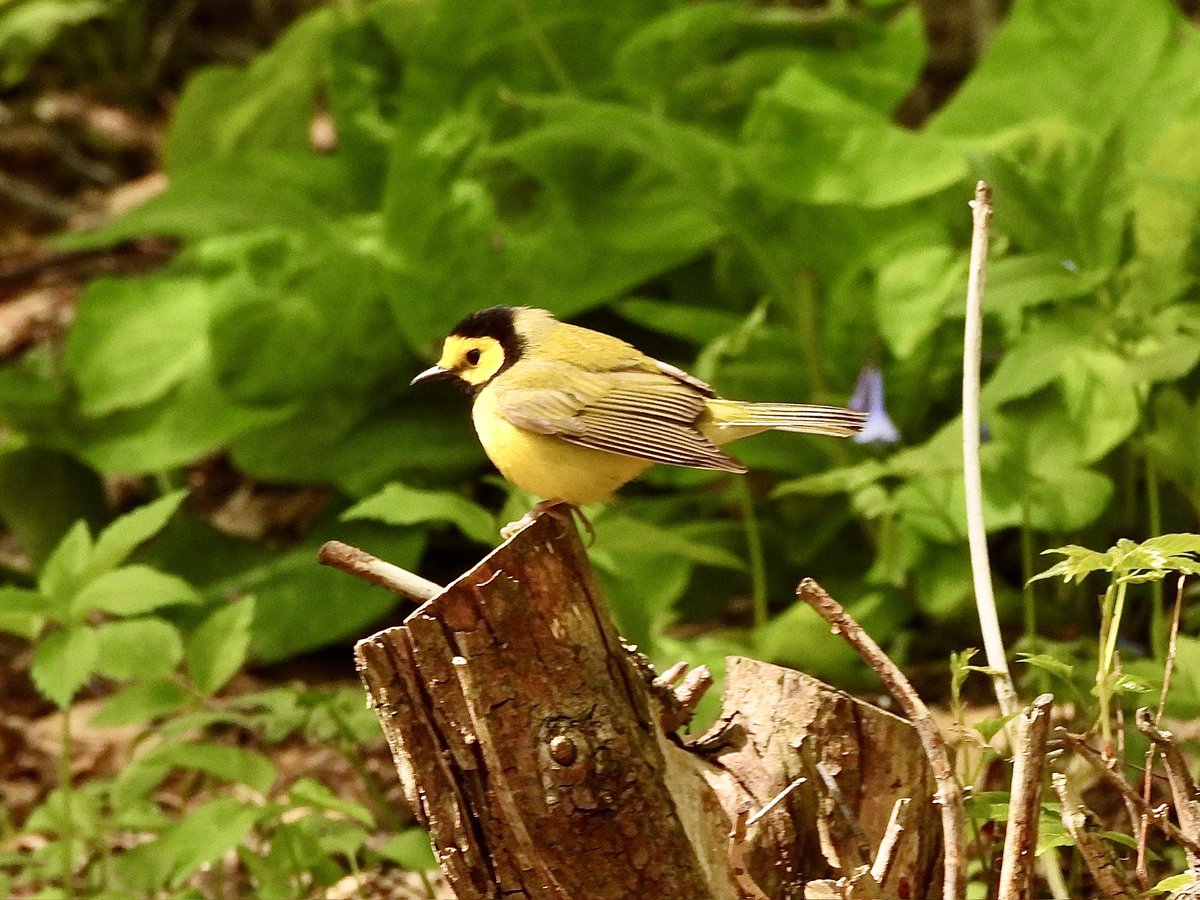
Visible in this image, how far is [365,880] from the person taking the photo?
3527 millimetres

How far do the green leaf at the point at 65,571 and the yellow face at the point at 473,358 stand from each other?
2.83 feet

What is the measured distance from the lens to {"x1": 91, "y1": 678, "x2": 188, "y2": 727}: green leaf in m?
3.15

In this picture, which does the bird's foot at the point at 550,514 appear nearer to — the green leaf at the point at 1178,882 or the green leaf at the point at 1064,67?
the green leaf at the point at 1178,882

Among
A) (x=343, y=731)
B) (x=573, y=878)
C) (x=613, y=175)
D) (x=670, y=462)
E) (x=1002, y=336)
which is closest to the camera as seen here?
(x=573, y=878)

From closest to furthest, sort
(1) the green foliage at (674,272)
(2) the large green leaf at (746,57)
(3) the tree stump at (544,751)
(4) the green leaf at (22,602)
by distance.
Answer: (3) the tree stump at (544,751)
(4) the green leaf at (22,602)
(1) the green foliage at (674,272)
(2) the large green leaf at (746,57)

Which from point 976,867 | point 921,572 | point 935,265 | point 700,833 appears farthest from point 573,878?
Answer: point 935,265

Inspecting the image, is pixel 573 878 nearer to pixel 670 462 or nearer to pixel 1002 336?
pixel 670 462

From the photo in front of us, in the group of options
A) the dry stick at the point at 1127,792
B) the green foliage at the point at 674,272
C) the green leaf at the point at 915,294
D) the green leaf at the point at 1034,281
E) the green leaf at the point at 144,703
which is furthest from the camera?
the green leaf at the point at 915,294

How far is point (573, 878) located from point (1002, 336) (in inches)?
107

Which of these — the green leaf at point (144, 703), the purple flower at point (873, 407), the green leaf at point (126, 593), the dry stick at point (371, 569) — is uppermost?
the dry stick at point (371, 569)

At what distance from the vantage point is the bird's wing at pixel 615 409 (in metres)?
2.55

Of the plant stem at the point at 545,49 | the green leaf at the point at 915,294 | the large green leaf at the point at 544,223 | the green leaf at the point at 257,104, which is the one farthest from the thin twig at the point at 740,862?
the green leaf at the point at 257,104

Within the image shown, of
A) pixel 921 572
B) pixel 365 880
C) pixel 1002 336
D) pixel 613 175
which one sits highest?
pixel 613 175

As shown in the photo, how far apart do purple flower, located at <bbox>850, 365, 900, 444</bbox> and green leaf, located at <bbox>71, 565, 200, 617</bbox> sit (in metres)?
1.84
